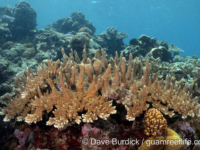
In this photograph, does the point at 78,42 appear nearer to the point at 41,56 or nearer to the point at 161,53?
the point at 41,56

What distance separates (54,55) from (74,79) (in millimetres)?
8737

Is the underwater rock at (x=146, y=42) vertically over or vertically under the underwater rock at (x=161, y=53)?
over

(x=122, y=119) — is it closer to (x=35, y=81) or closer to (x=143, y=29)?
(x=35, y=81)

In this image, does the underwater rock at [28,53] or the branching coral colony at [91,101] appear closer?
the branching coral colony at [91,101]

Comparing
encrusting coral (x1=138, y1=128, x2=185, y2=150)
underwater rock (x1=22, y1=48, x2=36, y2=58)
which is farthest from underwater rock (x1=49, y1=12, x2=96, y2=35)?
encrusting coral (x1=138, y1=128, x2=185, y2=150)

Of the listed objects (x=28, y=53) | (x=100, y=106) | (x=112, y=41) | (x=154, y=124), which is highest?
(x=112, y=41)

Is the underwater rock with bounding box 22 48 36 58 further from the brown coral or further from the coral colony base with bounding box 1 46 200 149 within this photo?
the brown coral

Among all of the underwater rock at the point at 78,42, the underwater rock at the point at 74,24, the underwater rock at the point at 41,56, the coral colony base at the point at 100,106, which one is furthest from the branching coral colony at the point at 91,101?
the underwater rock at the point at 74,24

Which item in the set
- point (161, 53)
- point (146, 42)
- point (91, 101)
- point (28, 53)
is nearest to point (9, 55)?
point (28, 53)

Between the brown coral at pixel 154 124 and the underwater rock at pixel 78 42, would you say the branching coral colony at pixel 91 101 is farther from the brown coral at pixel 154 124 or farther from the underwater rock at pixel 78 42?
the underwater rock at pixel 78 42

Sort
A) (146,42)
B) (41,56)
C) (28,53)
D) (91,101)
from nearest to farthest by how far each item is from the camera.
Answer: (91,101) < (41,56) < (28,53) < (146,42)

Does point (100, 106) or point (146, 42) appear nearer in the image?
point (100, 106)

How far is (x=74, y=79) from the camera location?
3.15 m

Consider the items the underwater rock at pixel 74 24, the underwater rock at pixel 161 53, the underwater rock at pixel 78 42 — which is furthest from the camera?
the underwater rock at pixel 74 24
